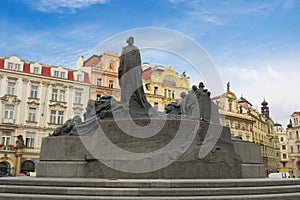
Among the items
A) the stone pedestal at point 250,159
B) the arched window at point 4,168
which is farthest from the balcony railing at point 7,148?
the stone pedestal at point 250,159

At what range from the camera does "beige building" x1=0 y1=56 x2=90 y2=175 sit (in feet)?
110

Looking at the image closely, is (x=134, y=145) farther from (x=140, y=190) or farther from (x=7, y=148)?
(x=7, y=148)

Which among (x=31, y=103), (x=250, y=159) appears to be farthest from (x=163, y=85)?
(x=250, y=159)

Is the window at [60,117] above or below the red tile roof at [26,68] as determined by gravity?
below

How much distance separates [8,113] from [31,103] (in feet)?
8.93

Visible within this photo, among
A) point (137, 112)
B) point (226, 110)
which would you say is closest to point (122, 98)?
point (137, 112)

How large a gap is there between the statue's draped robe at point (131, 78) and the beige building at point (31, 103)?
26.0 m

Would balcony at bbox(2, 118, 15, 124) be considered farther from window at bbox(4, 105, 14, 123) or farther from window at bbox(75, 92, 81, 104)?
window at bbox(75, 92, 81, 104)

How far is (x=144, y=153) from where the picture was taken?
921cm

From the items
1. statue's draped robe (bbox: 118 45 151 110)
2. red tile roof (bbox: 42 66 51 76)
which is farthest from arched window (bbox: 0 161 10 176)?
statue's draped robe (bbox: 118 45 151 110)

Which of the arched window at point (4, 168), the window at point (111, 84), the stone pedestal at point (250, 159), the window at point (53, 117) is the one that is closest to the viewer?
the stone pedestal at point (250, 159)

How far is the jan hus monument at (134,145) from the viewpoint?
28.8 feet

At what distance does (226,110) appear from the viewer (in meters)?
48.5

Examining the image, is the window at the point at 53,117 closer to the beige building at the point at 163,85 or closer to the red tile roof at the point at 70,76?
the red tile roof at the point at 70,76
